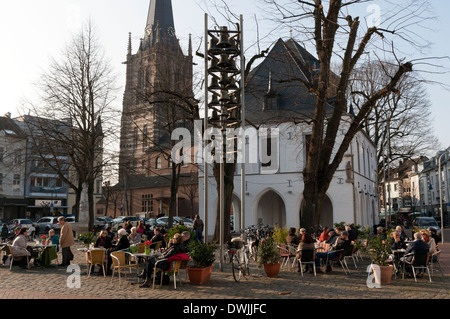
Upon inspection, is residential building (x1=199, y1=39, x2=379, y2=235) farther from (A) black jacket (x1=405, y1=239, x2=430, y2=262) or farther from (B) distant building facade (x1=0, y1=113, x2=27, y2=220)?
(B) distant building facade (x1=0, y1=113, x2=27, y2=220)

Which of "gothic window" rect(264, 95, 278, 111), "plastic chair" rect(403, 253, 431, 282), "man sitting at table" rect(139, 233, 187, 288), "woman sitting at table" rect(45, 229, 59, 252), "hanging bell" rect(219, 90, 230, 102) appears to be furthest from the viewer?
"gothic window" rect(264, 95, 278, 111)

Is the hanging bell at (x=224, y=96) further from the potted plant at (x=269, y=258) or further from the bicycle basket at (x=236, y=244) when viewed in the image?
the potted plant at (x=269, y=258)

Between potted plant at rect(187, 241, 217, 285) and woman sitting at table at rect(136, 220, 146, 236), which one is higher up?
woman sitting at table at rect(136, 220, 146, 236)

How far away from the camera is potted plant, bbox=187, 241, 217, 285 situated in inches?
400

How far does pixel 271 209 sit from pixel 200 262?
1058 inches

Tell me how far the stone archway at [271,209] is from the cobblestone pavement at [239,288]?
23.6 metres

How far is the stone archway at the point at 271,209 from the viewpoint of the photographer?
118 ft

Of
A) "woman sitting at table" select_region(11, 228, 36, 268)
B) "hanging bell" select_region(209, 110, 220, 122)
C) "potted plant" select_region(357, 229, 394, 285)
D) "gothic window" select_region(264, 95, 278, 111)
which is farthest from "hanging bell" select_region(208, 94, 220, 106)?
"gothic window" select_region(264, 95, 278, 111)

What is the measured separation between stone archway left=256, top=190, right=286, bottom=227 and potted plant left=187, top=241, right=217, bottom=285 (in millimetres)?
25175

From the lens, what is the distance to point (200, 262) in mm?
10344
